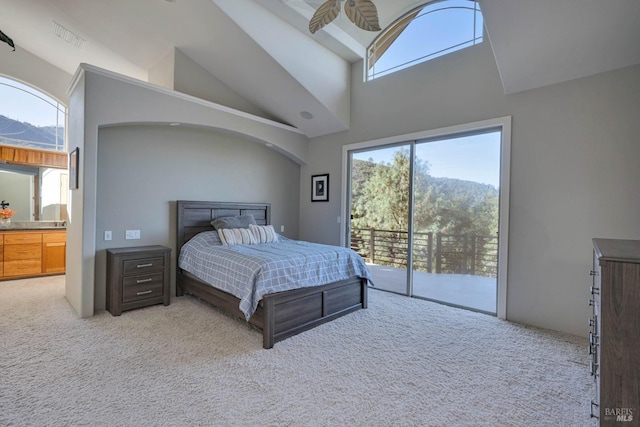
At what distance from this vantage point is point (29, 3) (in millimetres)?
4398

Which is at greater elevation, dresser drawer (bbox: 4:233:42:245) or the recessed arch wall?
the recessed arch wall

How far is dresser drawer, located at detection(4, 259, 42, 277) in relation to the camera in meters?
4.89

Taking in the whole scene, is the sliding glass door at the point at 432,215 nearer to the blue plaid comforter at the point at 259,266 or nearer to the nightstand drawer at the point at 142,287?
the blue plaid comforter at the point at 259,266

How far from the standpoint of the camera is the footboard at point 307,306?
2.82 metres

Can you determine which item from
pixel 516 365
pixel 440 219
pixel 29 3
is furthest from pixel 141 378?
pixel 29 3

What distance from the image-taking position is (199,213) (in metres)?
4.52

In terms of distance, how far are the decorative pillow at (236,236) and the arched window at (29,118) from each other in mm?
4511

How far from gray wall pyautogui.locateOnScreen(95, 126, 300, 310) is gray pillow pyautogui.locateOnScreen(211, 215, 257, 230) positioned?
19.5 inches

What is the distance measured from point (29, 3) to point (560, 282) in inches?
316

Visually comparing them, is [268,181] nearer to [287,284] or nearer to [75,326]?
[287,284]

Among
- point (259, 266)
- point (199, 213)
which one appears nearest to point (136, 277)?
point (199, 213)

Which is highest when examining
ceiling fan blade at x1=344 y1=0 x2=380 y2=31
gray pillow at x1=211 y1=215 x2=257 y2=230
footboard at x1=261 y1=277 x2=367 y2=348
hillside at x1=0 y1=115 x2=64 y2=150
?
ceiling fan blade at x1=344 y1=0 x2=380 y2=31

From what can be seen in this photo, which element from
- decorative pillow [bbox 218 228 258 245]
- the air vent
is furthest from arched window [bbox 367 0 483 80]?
the air vent

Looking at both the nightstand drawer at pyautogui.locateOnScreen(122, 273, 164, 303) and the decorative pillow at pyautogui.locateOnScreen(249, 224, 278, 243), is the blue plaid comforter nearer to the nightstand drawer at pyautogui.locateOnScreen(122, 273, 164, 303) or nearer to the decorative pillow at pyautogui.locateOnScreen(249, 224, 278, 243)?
the decorative pillow at pyautogui.locateOnScreen(249, 224, 278, 243)
